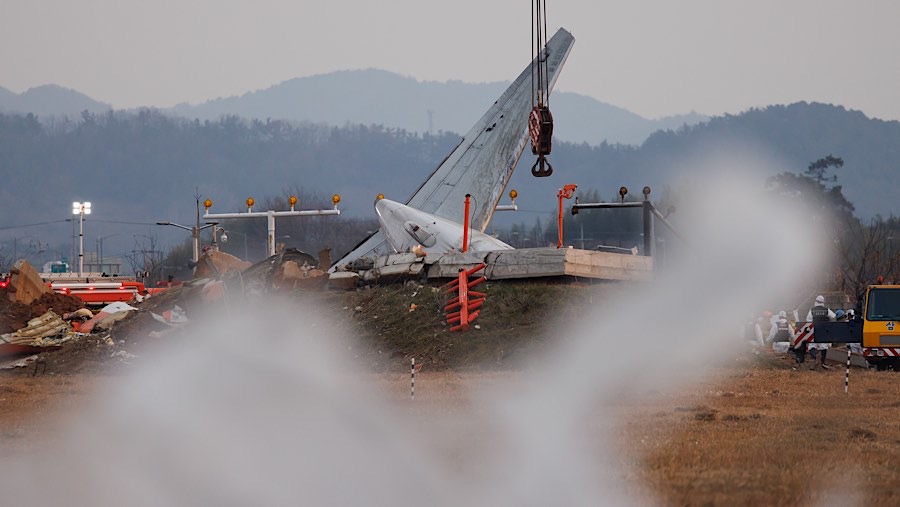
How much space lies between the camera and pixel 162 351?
1475 inches

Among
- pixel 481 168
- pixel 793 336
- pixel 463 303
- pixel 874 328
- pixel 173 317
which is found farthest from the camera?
pixel 481 168

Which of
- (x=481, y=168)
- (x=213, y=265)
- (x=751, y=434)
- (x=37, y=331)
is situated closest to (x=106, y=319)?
(x=37, y=331)

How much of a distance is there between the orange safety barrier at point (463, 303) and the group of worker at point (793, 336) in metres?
8.30

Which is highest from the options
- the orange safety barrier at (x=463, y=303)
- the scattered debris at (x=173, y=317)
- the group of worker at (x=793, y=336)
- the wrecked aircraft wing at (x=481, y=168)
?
the wrecked aircraft wing at (x=481, y=168)

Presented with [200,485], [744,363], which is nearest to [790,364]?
[744,363]

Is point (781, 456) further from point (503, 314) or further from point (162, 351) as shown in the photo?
point (162, 351)

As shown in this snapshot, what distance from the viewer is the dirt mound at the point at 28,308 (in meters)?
47.6

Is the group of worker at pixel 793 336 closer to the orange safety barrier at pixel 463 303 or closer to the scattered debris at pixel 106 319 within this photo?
the orange safety barrier at pixel 463 303

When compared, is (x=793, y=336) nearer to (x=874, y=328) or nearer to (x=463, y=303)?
(x=874, y=328)

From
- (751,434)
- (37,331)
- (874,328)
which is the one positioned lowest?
(37,331)

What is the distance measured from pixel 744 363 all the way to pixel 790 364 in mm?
1330

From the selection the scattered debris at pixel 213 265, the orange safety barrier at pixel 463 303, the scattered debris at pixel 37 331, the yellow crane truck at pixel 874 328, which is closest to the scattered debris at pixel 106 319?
the scattered debris at pixel 37 331

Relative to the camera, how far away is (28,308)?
5050 centimetres

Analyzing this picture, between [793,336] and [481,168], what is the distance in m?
15.6
